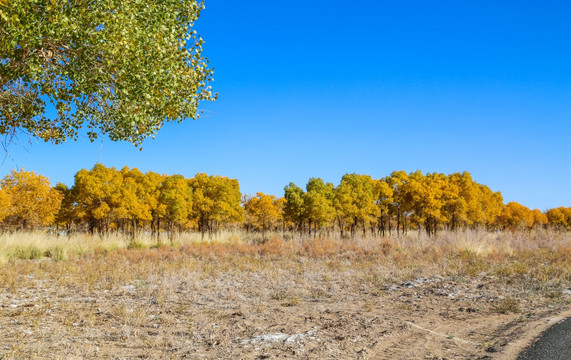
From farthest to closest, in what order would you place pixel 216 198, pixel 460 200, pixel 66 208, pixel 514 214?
pixel 514 214 → pixel 460 200 → pixel 216 198 → pixel 66 208

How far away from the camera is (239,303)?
1008 cm

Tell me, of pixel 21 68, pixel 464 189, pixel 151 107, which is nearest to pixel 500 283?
pixel 151 107

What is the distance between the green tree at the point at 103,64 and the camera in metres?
7.02

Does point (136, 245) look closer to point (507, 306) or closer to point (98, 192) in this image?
point (98, 192)

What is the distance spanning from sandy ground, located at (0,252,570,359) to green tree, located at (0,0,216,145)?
4.23 meters

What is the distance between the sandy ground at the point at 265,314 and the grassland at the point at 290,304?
36mm

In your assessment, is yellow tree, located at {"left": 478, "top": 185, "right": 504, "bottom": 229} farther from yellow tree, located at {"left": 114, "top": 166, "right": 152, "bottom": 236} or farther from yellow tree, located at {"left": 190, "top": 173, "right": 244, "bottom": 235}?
yellow tree, located at {"left": 114, "top": 166, "right": 152, "bottom": 236}

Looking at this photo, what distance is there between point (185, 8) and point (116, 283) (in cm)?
848

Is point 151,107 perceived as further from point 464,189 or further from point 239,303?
point 464,189

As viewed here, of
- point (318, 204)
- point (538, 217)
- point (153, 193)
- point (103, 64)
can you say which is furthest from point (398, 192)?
point (538, 217)

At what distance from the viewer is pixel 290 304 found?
34.0 ft

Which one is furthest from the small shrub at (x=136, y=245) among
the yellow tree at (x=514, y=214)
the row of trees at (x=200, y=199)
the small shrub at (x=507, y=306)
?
the yellow tree at (x=514, y=214)

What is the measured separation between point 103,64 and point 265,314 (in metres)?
6.30

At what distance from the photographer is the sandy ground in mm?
6550
